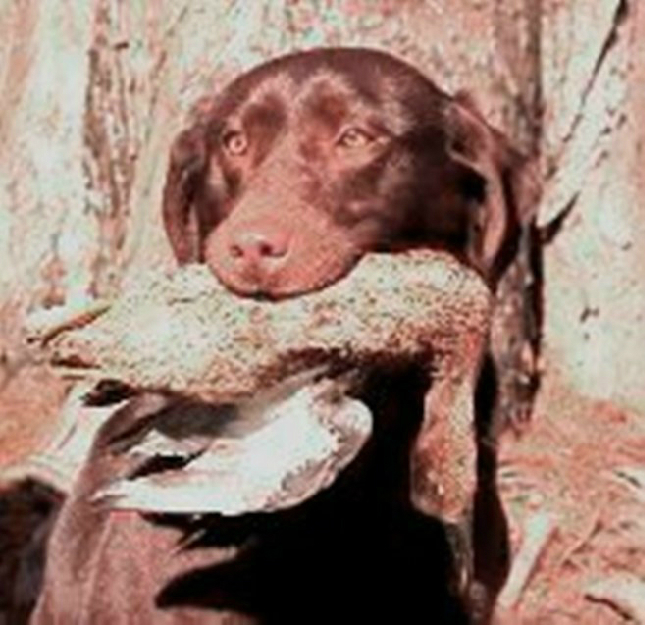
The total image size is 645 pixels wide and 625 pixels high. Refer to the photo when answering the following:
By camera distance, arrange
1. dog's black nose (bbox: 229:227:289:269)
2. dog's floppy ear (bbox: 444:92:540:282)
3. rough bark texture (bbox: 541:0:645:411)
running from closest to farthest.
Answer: dog's black nose (bbox: 229:227:289:269) < dog's floppy ear (bbox: 444:92:540:282) < rough bark texture (bbox: 541:0:645:411)

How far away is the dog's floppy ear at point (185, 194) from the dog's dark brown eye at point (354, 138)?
0.39m

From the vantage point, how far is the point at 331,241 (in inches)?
183

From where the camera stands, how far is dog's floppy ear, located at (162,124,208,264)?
5332 mm

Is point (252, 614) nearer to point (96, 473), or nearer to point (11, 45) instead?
point (96, 473)

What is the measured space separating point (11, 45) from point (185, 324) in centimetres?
466

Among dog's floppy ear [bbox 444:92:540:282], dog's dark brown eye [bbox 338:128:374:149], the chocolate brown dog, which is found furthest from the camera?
dog's floppy ear [bbox 444:92:540:282]

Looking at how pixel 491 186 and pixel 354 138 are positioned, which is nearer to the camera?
pixel 354 138

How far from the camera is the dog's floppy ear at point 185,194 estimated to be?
5332 mm

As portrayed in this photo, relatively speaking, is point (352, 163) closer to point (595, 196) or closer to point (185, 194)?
point (185, 194)

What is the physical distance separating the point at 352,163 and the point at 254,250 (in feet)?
A: 2.01

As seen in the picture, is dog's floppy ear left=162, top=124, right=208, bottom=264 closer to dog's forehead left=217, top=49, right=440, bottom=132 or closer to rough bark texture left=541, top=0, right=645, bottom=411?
dog's forehead left=217, top=49, right=440, bottom=132

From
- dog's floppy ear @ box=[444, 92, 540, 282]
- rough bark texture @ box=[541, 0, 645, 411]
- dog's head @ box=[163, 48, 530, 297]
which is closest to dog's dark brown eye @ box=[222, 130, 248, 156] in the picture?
dog's head @ box=[163, 48, 530, 297]

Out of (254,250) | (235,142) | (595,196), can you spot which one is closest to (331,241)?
(254,250)

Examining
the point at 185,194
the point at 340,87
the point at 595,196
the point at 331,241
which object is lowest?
the point at 595,196
